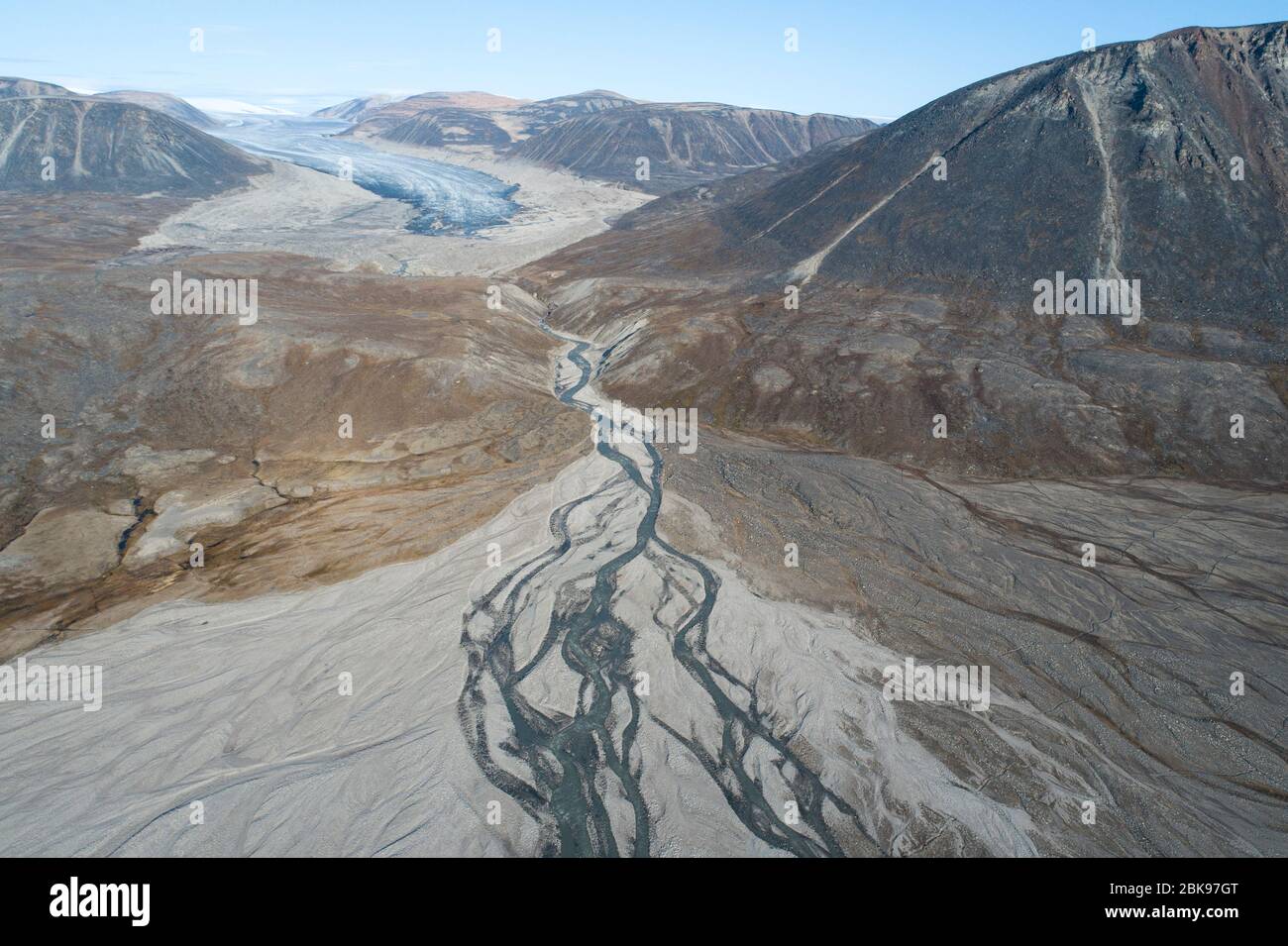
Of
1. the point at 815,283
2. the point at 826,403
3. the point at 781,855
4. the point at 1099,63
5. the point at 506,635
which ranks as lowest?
the point at 781,855

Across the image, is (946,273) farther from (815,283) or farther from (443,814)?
(443,814)

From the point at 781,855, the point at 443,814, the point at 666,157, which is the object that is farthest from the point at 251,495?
the point at 666,157

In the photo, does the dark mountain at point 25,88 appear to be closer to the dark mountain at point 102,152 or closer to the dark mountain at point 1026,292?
the dark mountain at point 102,152

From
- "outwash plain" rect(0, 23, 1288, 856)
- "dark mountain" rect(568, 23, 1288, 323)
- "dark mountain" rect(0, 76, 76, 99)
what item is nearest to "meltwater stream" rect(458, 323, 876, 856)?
"outwash plain" rect(0, 23, 1288, 856)

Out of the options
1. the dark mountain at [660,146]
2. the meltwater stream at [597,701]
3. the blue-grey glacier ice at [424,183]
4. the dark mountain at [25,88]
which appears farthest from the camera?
the dark mountain at [660,146]

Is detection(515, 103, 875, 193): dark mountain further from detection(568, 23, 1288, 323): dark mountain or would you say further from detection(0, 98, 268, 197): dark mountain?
detection(568, 23, 1288, 323): dark mountain

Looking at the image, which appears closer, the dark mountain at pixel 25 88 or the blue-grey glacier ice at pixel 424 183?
the blue-grey glacier ice at pixel 424 183

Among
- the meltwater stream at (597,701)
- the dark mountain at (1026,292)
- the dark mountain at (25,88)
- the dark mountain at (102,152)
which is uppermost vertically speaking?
the dark mountain at (25,88)

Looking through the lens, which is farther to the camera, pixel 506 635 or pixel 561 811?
pixel 506 635

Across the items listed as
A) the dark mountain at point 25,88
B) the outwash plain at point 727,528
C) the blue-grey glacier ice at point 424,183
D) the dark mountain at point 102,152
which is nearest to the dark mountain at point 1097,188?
the outwash plain at point 727,528
